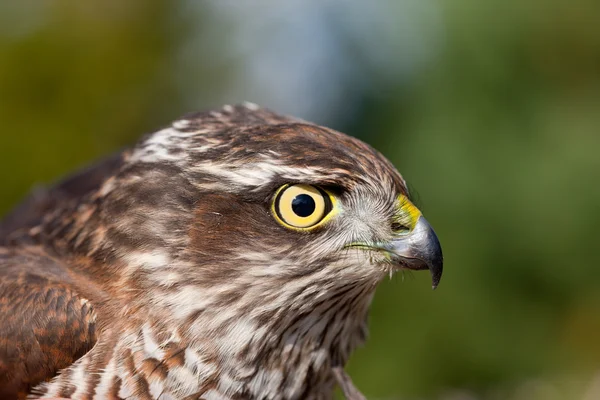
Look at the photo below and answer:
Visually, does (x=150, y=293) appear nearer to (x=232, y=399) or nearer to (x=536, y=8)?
(x=232, y=399)

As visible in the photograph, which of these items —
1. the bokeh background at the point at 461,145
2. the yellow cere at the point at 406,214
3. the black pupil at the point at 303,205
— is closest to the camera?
the black pupil at the point at 303,205

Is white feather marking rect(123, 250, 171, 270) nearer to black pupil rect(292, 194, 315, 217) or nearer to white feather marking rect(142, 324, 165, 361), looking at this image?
white feather marking rect(142, 324, 165, 361)

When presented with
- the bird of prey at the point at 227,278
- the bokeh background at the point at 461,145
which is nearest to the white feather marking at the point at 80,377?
the bird of prey at the point at 227,278

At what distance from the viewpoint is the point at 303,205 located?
3.10 meters

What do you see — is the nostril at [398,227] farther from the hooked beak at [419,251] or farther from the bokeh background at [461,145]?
the bokeh background at [461,145]

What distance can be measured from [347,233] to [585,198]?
10.8 m

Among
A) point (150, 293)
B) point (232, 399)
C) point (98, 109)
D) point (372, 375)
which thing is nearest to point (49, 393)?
point (150, 293)

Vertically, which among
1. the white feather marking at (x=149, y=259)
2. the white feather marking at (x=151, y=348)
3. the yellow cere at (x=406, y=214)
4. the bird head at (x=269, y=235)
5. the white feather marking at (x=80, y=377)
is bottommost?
the white feather marking at (x=80, y=377)

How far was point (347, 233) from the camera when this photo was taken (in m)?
3.16

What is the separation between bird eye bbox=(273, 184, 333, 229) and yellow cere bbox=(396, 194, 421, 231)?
36 centimetres

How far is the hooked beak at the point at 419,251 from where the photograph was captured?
3.16 m

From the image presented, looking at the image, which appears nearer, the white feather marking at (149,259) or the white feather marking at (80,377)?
the white feather marking at (80,377)

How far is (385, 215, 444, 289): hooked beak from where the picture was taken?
3156 mm

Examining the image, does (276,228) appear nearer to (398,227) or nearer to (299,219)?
(299,219)
